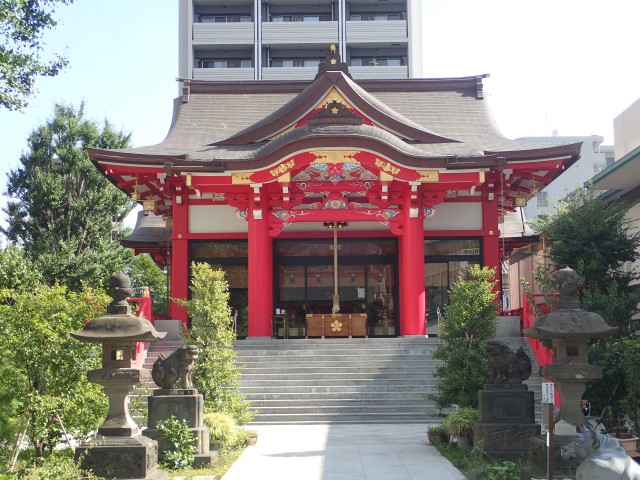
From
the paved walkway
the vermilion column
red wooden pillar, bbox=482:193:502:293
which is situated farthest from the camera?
red wooden pillar, bbox=482:193:502:293

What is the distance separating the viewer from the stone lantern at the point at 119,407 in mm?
9242

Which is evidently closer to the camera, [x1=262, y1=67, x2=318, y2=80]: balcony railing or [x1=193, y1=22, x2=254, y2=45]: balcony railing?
[x1=193, y1=22, x2=254, y2=45]: balcony railing

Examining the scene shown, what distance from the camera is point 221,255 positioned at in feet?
75.5

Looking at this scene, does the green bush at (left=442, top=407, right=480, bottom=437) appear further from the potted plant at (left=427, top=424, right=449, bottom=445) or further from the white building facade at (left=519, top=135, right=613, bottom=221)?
the white building facade at (left=519, top=135, right=613, bottom=221)

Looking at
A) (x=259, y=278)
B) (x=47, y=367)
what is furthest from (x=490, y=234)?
(x=47, y=367)

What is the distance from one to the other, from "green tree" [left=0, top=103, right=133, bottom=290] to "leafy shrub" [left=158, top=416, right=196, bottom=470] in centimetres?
1430

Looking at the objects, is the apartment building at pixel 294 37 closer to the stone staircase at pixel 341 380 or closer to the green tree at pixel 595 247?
the stone staircase at pixel 341 380

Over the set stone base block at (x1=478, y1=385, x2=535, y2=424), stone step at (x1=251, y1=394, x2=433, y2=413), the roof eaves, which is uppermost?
the roof eaves

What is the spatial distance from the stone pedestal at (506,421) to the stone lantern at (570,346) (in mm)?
1592

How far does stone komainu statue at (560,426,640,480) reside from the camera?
20.6ft

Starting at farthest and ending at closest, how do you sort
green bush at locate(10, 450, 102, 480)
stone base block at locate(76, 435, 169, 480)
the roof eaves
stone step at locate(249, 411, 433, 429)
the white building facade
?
Answer: the white building facade, the roof eaves, stone step at locate(249, 411, 433, 429), stone base block at locate(76, 435, 169, 480), green bush at locate(10, 450, 102, 480)

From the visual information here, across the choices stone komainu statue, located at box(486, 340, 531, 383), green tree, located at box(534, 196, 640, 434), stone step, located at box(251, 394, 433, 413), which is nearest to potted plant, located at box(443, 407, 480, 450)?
stone komainu statue, located at box(486, 340, 531, 383)

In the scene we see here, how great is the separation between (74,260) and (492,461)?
17.4 meters

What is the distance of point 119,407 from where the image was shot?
31.6ft
